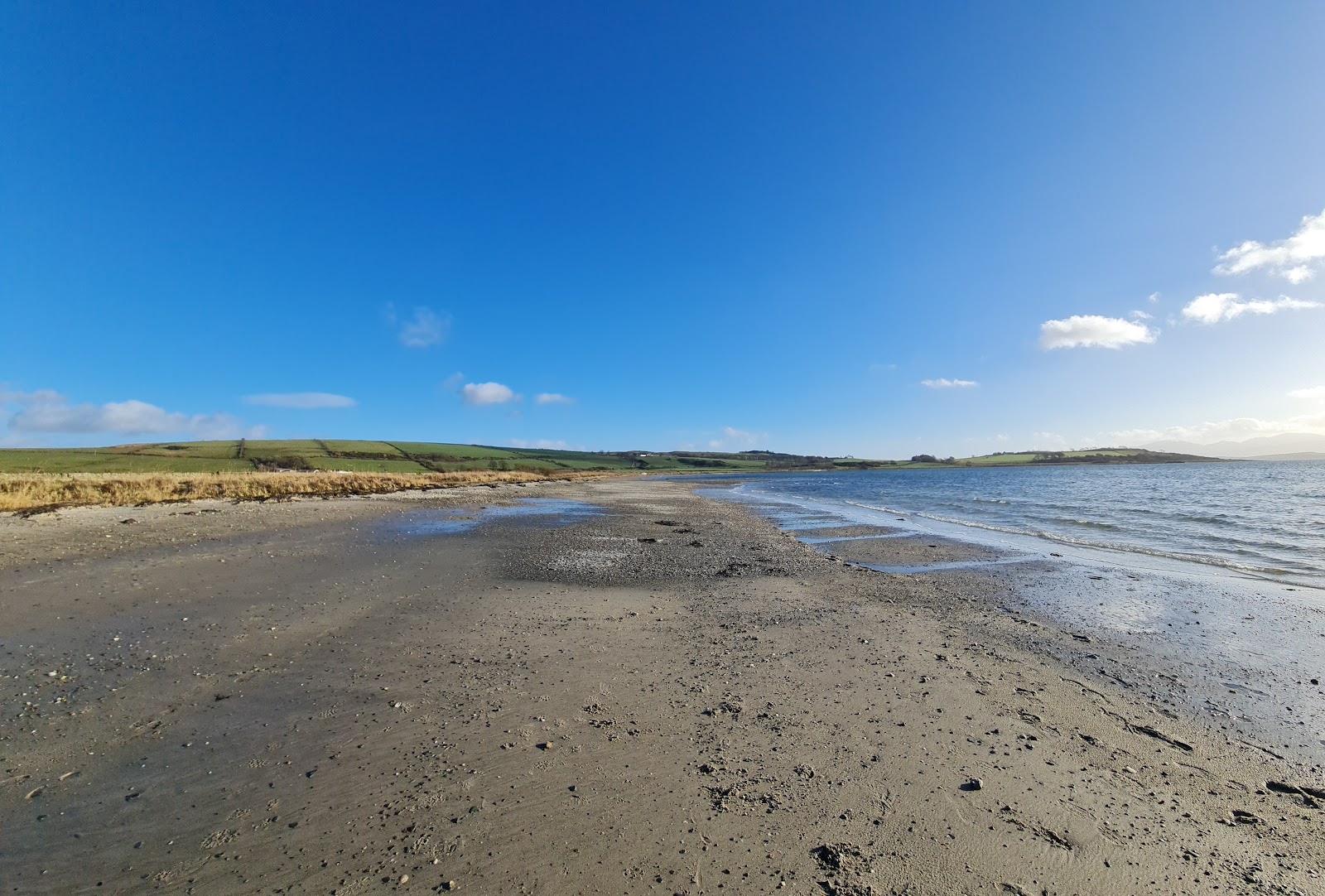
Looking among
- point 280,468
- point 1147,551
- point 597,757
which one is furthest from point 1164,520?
point 280,468

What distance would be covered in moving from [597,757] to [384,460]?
9874cm

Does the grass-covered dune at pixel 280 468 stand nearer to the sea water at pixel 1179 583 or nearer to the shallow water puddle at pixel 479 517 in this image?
the shallow water puddle at pixel 479 517

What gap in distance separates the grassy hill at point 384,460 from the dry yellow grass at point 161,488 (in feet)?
54.0

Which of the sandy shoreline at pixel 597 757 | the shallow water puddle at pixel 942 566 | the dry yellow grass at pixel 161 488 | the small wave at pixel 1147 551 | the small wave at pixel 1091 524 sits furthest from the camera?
the dry yellow grass at pixel 161 488

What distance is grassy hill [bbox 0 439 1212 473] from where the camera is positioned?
61.5 metres

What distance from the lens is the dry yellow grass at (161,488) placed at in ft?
91.2

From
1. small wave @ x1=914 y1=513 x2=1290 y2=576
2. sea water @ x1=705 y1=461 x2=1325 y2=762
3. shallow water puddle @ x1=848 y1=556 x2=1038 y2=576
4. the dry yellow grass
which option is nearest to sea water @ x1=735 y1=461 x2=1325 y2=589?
small wave @ x1=914 y1=513 x2=1290 y2=576

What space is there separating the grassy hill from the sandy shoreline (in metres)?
61.6

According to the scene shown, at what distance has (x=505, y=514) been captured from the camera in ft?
100

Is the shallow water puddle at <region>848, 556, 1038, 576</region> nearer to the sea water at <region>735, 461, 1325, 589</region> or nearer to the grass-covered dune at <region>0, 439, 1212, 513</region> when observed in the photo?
the sea water at <region>735, 461, 1325, 589</region>

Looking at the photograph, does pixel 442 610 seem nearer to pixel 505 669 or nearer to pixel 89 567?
pixel 505 669

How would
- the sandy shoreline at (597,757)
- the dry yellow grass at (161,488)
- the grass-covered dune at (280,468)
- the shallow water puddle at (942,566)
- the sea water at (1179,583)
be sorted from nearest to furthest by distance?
the sandy shoreline at (597,757)
the sea water at (1179,583)
the shallow water puddle at (942,566)
the dry yellow grass at (161,488)
the grass-covered dune at (280,468)

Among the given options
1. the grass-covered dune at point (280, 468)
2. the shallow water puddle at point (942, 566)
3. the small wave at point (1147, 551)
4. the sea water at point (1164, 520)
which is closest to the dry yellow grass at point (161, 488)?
the grass-covered dune at point (280, 468)

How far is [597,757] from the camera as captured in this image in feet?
17.4
